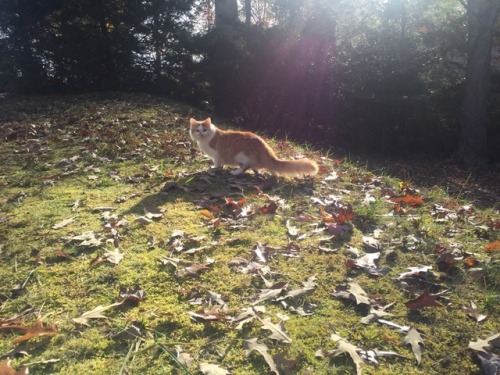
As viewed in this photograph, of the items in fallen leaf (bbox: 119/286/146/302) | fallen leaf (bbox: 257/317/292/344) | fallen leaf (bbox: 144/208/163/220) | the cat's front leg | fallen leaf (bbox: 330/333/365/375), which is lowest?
fallen leaf (bbox: 119/286/146/302)

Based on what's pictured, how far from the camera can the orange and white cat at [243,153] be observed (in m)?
4.84

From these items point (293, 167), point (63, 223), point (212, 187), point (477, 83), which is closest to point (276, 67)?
point (477, 83)

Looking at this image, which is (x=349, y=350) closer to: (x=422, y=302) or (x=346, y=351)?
(x=346, y=351)

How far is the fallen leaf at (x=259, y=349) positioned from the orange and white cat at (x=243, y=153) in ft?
9.51

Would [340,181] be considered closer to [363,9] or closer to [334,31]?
[334,31]

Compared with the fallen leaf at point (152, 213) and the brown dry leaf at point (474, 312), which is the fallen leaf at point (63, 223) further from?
the brown dry leaf at point (474, 312)

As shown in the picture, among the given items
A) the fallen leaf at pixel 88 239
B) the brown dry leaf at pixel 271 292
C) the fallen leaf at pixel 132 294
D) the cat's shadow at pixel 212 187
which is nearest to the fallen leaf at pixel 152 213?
the cat's shadow at pixel 212 187

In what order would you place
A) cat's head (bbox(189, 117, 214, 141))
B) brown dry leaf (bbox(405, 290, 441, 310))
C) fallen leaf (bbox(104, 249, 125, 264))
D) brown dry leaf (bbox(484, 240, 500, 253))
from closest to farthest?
brown dry leaf (bbox(405, 290, 441, 310)) < fallen leaf (bbox(104, 249, 125, 264)) < brown dry leaf (bbox(484, 240, 500, 253)) < cat's head (bbox(189, 117, 214, 141))

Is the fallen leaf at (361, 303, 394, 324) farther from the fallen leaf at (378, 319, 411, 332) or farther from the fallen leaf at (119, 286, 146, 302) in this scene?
the fallen leaf at (119, 286, 146, 302)

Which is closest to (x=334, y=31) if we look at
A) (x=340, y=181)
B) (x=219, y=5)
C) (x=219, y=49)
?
(x=219, y=49)

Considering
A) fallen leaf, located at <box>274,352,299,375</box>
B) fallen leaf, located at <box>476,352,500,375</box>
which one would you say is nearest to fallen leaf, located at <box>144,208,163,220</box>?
fallen leaf, located at <box>274,352,299,375</box>

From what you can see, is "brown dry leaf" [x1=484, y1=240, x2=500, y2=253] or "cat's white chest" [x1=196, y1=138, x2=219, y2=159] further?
"cat's white chest" [x1=196, y1=138, x2=219, y2=159]

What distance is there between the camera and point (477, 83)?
10414 millimetres

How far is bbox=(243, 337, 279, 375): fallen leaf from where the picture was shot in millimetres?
2041
